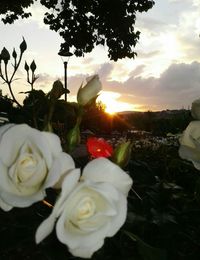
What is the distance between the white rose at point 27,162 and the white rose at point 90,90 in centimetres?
26

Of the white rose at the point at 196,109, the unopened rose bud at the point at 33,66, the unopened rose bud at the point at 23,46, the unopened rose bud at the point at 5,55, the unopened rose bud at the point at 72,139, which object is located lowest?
the unopened rose bud at the point at 72,139

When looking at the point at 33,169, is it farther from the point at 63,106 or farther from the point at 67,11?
the point at 67,11

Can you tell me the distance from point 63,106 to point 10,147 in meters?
0.50

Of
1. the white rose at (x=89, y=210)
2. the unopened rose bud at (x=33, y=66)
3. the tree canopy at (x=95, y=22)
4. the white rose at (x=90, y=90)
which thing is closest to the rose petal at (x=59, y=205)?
the white rose at (x=89, y=210)

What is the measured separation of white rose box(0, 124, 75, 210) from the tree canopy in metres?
16.7

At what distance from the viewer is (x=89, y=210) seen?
2.79 ft

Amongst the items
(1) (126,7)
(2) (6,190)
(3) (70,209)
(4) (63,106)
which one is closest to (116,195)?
(3) (70,209)

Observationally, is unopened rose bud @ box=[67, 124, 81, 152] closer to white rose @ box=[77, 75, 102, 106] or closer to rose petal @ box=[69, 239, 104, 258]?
white rose @ box=[77, 75, 102, 106]

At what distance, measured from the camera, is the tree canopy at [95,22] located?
17.3 metres

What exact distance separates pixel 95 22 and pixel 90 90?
683 inches

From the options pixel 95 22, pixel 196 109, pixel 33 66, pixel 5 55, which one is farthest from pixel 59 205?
pixel 95 22

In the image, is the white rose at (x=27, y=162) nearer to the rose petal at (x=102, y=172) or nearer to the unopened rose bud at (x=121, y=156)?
the rose petal at (x=102, y=172)

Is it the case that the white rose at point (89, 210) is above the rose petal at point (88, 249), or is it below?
above

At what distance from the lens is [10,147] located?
854 millimetres
